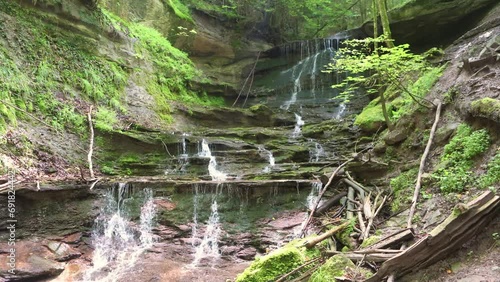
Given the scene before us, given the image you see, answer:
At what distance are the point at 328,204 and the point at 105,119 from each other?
26.9 feet

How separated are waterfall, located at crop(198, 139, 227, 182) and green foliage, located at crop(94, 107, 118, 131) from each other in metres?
3.03

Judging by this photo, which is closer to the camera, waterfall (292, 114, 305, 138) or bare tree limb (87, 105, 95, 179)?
bare tree limb (87, 105, 95, 179)

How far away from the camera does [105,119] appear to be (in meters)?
12.2

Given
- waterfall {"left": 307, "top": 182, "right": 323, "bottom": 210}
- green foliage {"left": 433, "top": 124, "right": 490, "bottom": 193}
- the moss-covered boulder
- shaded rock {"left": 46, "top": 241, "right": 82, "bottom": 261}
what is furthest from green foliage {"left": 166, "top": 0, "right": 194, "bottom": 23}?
the moss-covered boulder

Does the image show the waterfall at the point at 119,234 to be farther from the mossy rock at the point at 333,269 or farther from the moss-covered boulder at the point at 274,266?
the mossy rock at the point at 333,269

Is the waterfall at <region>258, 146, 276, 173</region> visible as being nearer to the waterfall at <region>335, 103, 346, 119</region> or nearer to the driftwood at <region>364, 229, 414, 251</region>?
the waterfall at <region>335, 103, 346, 119</region>

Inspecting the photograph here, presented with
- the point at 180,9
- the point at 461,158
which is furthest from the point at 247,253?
the point at 180,9

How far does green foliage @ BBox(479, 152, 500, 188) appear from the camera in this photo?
15.2ft

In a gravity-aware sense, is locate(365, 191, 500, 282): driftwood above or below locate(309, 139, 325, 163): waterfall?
below

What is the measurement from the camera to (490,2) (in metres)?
12.1

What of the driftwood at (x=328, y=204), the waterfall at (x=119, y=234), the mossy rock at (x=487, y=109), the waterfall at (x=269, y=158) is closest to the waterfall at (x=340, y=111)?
the waterfall at (x=269, y=158)

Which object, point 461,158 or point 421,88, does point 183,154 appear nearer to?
point 421,88

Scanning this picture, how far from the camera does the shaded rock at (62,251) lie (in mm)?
7512

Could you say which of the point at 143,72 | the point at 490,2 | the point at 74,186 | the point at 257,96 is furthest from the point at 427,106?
the point at 257,96
